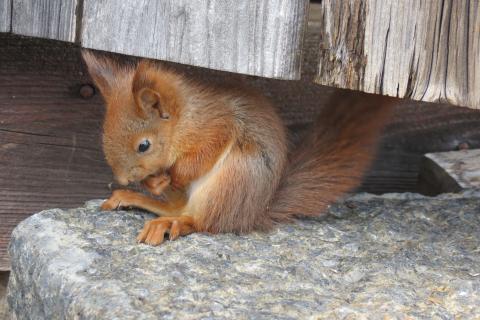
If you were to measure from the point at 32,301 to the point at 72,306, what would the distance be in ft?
0.90

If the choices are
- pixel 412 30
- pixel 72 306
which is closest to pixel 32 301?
pixel 72 306

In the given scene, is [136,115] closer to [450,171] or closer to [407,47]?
[407,47]

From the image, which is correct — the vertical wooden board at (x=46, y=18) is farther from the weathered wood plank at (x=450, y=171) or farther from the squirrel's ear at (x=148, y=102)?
the weathered wood plank at (x=450, y=171)

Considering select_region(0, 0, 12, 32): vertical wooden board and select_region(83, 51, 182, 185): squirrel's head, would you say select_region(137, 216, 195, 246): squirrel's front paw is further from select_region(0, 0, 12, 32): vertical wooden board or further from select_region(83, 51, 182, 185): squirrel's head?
select_region(0, 0, 12, 32): vertical wooden board

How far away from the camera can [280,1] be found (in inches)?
79.6

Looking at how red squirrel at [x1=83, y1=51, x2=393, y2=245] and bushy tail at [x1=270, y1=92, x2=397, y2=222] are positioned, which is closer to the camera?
red squirrel at [x1=83, y1=51, x2=393, y2=245]

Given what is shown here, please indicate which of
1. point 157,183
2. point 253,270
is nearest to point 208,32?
point 157,183

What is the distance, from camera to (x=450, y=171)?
299 centimetres

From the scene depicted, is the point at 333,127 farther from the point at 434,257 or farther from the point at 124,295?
the point at 124,295

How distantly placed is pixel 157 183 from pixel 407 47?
871 mm

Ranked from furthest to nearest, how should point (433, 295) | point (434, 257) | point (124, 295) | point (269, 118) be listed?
point (269, 118) < point (434, 257) < point (433, 295) < point (124, 295)

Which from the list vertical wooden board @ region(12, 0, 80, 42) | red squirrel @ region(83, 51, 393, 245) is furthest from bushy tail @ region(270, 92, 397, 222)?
vertical wooden board @ region(12, 0, 80, 42)

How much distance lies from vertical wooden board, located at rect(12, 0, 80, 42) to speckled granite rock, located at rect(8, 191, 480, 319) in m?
0.53

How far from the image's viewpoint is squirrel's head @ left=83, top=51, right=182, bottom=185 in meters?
2.31
